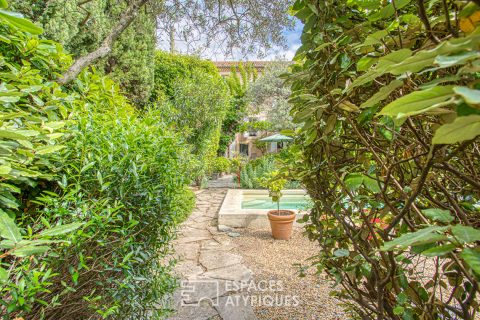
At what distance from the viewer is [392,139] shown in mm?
875

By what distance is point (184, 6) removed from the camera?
3.97 m

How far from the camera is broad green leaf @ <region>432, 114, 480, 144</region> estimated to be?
0.97 ft

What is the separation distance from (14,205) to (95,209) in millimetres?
304

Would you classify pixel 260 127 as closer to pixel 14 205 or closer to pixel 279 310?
pixel 279 310

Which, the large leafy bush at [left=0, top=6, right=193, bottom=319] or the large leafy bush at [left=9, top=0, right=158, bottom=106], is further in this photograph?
the large leafy bush at [left=9, top=0, right=158, bottom=106]

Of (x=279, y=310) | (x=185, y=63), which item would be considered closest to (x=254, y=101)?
(x=185, y=63)

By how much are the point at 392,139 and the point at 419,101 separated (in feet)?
2.02

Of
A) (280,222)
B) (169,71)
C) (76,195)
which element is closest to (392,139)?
(76,195)

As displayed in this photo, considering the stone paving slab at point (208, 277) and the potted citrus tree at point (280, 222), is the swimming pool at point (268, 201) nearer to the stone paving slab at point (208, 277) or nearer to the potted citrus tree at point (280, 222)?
the stone paving slab at point (208, 277)

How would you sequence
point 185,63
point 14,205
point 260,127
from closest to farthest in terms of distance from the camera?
point 14,205, point 185,63, point 260,127

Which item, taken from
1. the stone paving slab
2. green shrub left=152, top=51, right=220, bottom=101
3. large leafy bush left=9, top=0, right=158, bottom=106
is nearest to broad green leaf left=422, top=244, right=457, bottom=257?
the stone paving slab

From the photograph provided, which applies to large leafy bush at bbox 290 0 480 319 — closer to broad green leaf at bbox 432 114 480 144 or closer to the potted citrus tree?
broad green leaf at bbox 432 114 480 144

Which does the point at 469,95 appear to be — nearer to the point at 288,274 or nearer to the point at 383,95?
the point at 383,95

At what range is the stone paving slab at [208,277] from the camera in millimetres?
2500
